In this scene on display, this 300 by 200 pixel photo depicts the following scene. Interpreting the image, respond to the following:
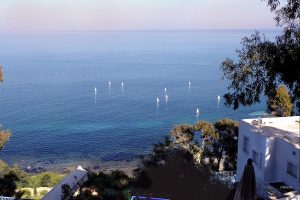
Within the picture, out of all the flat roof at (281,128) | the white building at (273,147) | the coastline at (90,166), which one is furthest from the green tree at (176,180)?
the coastline at (90,166)

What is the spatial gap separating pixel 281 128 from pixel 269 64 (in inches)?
Answer: 100

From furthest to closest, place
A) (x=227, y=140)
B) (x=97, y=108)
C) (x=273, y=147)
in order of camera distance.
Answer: (x=97, y=108)
(x=227, y=140)
(x=273, y=147)

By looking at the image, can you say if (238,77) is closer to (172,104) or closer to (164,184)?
(164,184)

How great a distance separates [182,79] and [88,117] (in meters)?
37.4

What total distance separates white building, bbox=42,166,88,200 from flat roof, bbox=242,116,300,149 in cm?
734

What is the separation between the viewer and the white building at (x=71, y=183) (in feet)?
45.6

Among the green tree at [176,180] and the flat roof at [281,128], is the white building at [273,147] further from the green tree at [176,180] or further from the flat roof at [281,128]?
the green tree at [176,180]

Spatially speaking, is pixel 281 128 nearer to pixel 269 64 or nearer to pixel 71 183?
pixel 269 64

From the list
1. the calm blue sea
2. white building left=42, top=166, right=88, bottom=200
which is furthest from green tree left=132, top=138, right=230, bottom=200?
the calm blue sea

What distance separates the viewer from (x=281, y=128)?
29.4 ft

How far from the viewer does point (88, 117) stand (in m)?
61.3

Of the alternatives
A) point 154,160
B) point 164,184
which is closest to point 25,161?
point 154,160

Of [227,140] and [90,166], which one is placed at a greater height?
[227,140]

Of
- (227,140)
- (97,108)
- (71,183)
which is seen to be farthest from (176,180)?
(97,108)
